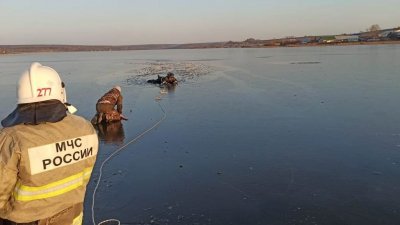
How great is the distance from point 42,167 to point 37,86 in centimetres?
52

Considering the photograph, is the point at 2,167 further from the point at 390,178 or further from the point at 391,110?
the point at 391,110

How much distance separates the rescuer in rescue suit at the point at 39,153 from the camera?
2.50 m

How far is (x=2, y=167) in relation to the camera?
8.06 feet

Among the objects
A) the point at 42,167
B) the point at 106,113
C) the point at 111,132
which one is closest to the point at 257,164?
the point at 111,132

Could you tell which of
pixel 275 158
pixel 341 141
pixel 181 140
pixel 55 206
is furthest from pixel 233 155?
pixel 55 206

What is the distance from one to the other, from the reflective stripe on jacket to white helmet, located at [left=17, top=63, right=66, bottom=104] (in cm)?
18

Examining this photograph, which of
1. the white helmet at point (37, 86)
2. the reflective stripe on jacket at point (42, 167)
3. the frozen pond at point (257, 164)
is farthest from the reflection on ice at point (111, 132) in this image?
the white helmet at point (37, 86)

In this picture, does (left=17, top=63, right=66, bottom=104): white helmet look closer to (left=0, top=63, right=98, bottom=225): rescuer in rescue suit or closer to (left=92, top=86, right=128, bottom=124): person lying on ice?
(left=0, top=63, right=98, bottom=225): rescuer in rescue suit

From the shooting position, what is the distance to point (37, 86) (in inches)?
103

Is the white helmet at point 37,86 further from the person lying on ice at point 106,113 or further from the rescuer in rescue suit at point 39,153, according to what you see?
the person lying on ice at point 106,113

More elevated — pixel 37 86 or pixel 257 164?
pixel 37 86

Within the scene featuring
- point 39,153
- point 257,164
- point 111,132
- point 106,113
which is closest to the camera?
point 39,153

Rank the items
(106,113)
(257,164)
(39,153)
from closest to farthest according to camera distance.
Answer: (39,153)
(257,164)
(106,113)

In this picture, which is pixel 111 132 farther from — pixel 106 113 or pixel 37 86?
pixel 37 86
